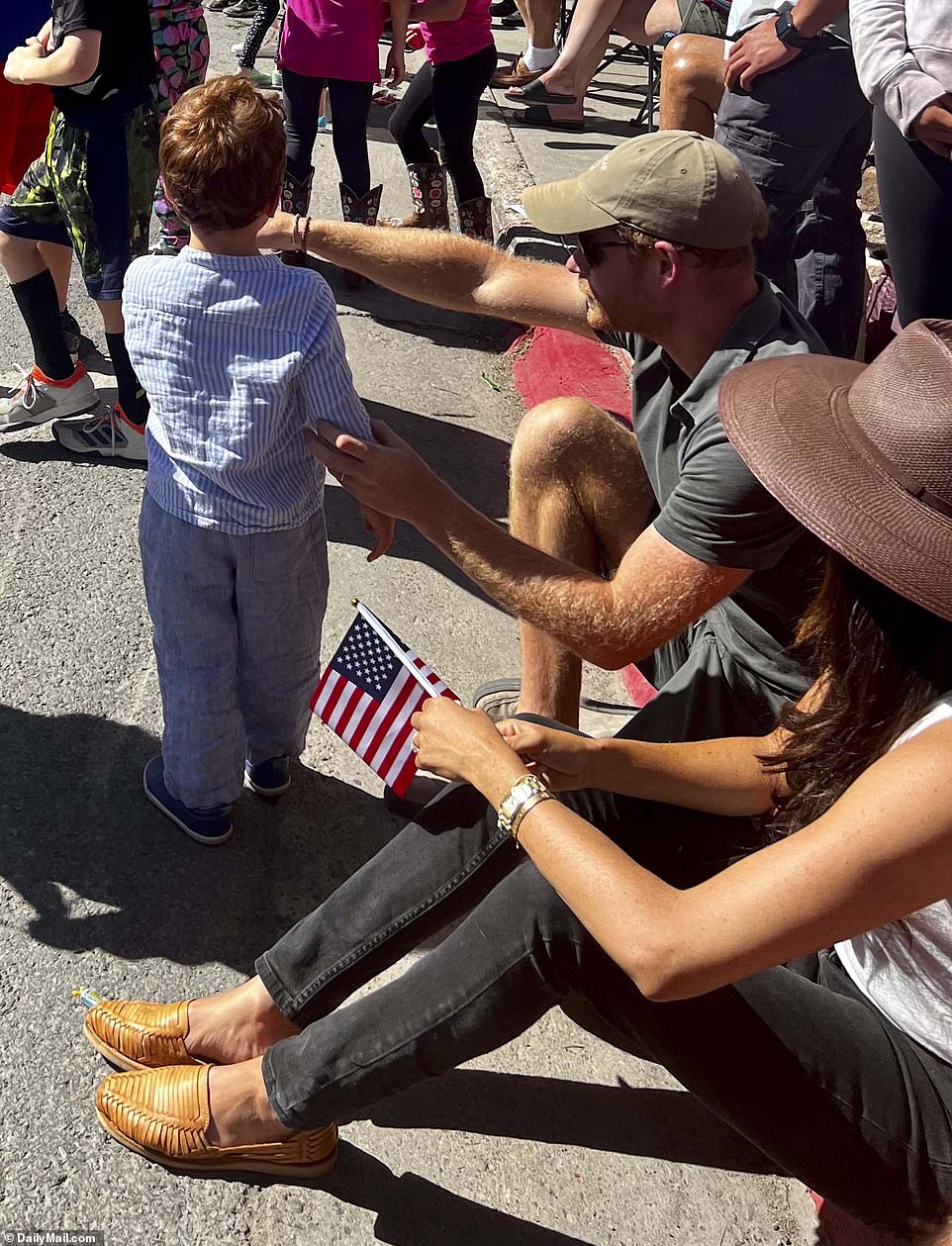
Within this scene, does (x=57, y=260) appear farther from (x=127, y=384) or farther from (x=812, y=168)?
(x=812, y=168)

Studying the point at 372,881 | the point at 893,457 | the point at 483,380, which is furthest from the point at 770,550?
the point at 483,380

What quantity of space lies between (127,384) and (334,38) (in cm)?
202

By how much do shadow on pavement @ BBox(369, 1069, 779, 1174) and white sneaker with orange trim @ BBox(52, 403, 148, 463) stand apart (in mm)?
2607

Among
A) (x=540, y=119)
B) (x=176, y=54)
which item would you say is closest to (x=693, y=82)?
(x=176, y=54)

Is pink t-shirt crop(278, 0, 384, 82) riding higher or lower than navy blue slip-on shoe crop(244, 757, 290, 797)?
higher

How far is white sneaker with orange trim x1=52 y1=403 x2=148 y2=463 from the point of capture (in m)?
4.15

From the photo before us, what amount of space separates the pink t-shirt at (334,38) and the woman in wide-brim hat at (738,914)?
385 cm

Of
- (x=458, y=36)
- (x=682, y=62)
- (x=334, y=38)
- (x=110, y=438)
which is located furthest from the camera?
(x=458, y=36)

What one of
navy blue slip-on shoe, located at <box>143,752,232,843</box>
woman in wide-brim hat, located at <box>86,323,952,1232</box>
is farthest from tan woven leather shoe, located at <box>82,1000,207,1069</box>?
navy blue slip-on shoe, located at <box>143,752,232,843</box>

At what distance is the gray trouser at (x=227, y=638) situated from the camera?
2.46 meters

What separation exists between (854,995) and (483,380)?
369cm

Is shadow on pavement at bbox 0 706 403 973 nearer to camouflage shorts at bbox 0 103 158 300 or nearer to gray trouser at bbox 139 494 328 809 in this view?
gray trouser at bbox 139 494 328 809

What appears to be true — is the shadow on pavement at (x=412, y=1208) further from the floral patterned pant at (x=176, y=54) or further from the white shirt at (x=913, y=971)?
the floral patterned pant at (x=176, y=54)

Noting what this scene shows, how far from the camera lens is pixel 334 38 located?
505 cm
